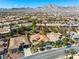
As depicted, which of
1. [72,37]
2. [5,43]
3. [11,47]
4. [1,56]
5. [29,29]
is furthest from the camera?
[29,29]

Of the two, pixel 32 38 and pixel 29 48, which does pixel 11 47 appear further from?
pixel 32 38

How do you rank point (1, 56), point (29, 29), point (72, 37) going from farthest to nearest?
point (29, 29) → point (72, 37) → point (1, 56)

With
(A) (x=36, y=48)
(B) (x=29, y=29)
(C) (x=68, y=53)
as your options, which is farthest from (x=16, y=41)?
(B) (x=29, y=29)

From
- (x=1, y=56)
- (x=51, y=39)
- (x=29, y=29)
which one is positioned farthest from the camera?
→ (x=29, y=29)

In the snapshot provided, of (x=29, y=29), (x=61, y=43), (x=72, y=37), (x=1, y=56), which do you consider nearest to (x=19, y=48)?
(x=1, y=56)

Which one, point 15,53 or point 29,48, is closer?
point 15,53

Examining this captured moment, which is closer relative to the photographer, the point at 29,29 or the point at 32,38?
the point at 32,38

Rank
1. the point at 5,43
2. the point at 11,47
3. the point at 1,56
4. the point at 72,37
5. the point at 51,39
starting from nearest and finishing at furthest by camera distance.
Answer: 1. the point at 1,56
2. the point at 11,47
3. the point at 5,43
4. the point at 51,39
5. the point at 72,37

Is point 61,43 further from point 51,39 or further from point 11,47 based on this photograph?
point 11,47
